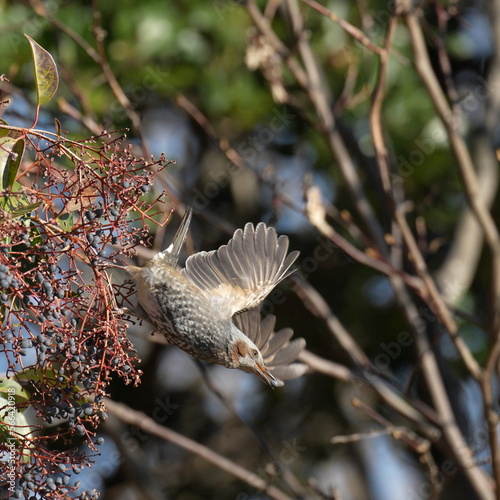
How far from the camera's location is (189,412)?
209 inches

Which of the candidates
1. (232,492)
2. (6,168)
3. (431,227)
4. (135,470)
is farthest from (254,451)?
(6,168)

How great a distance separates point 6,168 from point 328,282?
3.82 meters

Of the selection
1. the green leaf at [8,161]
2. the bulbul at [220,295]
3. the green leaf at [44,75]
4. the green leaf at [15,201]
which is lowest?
the bulbul at [220,295]

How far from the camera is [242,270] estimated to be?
272cm

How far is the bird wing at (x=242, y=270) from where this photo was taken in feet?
8.59

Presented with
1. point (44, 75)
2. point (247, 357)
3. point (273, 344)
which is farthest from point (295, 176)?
point (44, 75)

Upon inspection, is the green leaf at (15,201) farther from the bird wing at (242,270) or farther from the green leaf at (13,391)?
the bird wing at (242,270)

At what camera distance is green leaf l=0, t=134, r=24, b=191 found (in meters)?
1.64

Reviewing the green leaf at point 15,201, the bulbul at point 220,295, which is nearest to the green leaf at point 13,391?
the green leaf at point 15,201

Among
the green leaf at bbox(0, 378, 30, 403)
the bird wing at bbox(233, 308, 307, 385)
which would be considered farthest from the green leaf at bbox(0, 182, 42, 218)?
the bird wing at bbox(233, 308, 307, 385)

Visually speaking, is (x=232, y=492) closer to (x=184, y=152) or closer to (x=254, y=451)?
(x=254, y=451)

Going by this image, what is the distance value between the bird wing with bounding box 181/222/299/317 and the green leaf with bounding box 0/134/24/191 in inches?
39.6

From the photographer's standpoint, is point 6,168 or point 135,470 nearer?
point 6,168

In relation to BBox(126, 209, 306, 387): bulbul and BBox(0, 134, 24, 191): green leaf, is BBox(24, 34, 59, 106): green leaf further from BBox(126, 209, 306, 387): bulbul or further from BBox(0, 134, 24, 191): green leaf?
BBox(126, 209, 306, 387): bulbul
